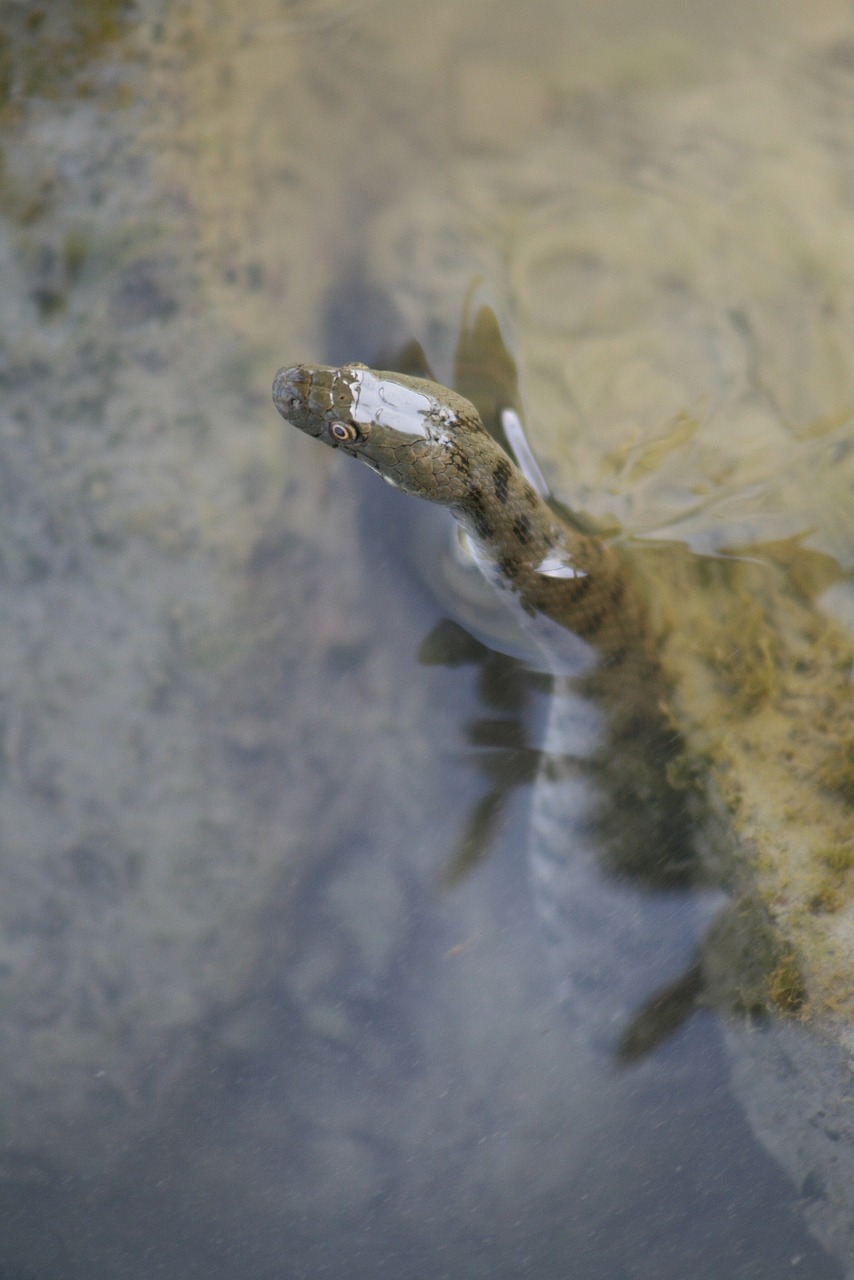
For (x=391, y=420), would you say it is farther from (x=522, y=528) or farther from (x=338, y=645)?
(x=338, y=645)

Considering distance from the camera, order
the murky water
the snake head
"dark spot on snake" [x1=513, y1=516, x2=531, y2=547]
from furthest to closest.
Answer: the murky water → "dark spot on snake" [x1=513, y1=516, x2=531, y2=547] → the snake head

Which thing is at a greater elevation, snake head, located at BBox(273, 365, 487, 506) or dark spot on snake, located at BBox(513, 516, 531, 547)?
snake head, located at BBox(273, 365, 487, 506)

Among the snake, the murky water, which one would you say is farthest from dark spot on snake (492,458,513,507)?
the murky water

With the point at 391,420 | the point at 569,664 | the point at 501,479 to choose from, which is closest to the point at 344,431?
the point at 391,420

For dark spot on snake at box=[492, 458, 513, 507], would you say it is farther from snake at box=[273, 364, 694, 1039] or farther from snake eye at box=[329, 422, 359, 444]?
snake eye at box=[329, 422, 359, 444]

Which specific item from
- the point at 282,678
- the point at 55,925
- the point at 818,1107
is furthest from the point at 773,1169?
the point at 55,925

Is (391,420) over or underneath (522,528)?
over

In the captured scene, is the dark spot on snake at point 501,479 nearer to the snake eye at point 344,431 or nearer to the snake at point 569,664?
the snake at point 569,664
